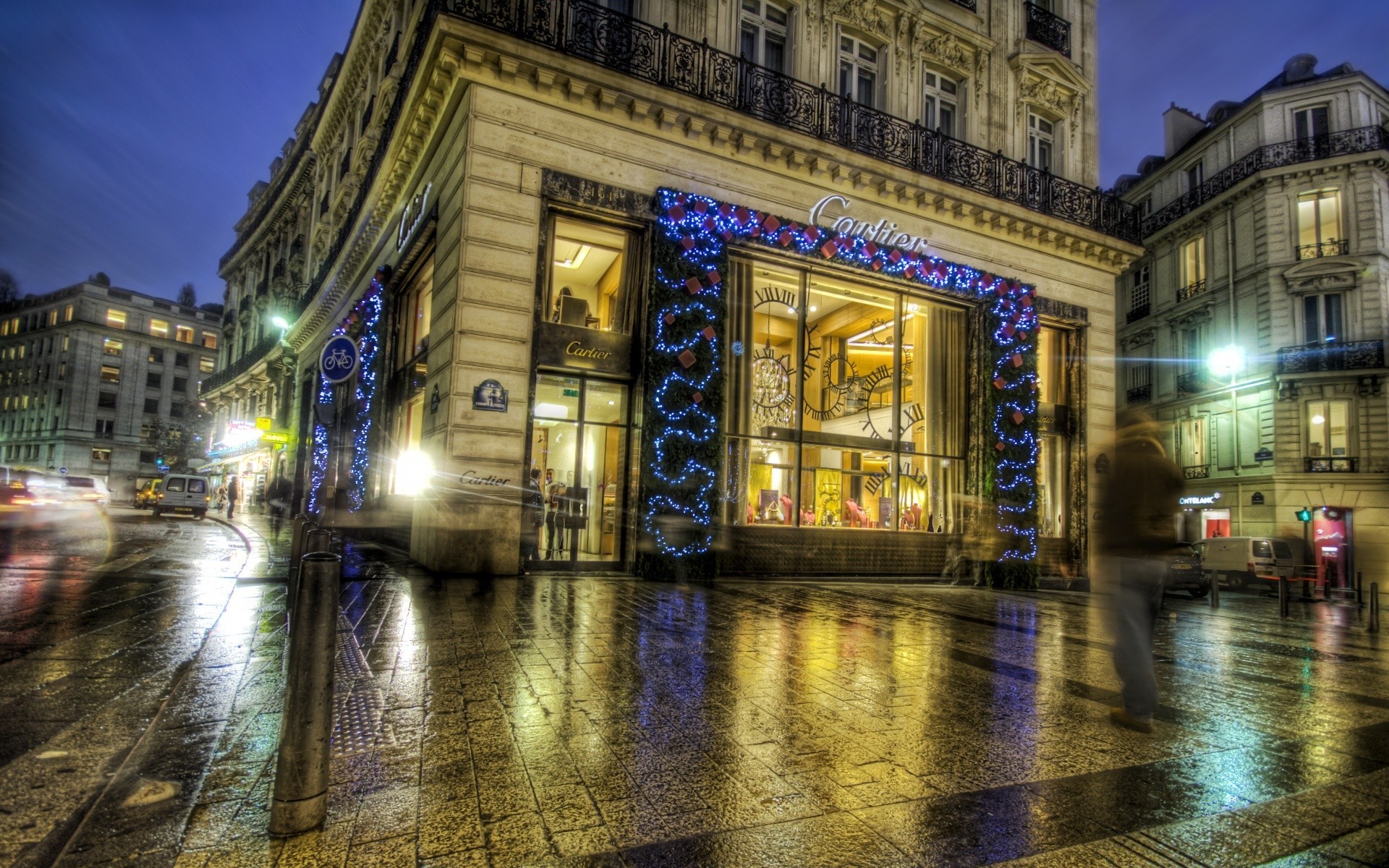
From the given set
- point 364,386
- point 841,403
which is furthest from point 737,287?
point 364,386

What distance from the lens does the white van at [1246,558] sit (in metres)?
21.2

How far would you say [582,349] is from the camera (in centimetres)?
1136

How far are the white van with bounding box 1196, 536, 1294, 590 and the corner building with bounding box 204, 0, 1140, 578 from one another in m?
9.48

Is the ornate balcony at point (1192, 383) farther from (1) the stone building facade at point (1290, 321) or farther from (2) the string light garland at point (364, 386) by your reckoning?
(2) the string light garland at point (364, 386)

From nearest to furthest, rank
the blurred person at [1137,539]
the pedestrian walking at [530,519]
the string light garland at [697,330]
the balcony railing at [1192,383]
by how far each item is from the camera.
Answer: the blurred person at [1137,539] → the pedestrian walking at [530,519] → the string light garland at [697,330] → the balcony railing at [1192,383]

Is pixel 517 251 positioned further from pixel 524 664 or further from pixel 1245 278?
pixel 1245 278

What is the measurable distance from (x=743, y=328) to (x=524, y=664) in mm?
8779

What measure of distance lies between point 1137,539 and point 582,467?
8.54 m

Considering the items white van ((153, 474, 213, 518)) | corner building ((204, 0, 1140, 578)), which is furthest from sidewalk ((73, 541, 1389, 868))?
white van ((153, 474, 213, 518))

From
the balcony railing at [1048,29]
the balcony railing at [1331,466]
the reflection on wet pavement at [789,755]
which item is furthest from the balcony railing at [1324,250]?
the reflection on wet pavement at [789,755]

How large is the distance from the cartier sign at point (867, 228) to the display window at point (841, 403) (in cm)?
88

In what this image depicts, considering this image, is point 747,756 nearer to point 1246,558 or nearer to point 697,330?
point 697,330

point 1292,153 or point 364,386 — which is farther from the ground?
point 1292,153

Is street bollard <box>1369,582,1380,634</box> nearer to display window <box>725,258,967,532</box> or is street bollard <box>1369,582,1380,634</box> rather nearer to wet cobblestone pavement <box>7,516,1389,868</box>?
wet cobblestone pavement <box>7,516,1389,868</box>
